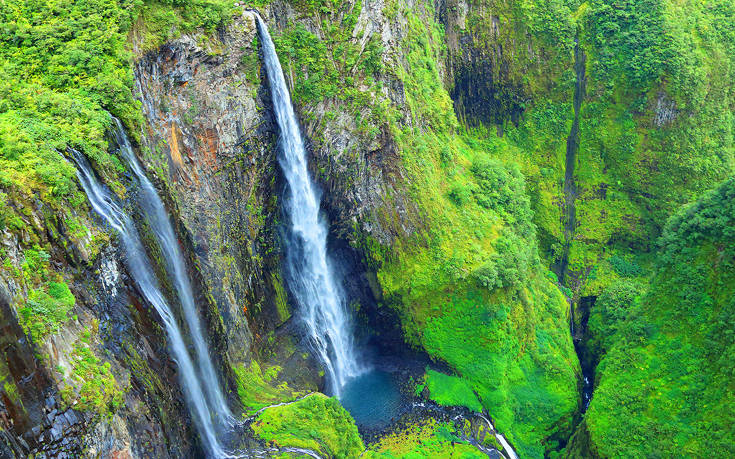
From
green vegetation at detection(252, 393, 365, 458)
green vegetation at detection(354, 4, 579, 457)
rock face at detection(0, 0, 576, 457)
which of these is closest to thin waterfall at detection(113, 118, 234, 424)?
rock face at detection(0, 0, 576, 457)

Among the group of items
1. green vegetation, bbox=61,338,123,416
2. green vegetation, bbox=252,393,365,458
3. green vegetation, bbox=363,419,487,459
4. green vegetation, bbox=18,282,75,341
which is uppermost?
green vegetation, bbox=18,282,75,341

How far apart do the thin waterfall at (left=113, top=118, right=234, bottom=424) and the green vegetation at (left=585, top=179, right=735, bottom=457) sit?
12460 mm

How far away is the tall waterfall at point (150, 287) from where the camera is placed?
10055 millimetres

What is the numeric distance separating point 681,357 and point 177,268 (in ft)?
52.6

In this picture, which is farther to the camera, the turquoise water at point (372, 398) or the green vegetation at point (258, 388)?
the turquoise water at point (372, 398)

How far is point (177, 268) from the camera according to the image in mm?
12258

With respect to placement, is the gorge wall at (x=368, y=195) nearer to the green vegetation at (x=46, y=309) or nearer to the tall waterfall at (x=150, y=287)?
the green vegetation at (x=46, y=309)

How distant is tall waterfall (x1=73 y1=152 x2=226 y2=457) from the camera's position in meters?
10.1

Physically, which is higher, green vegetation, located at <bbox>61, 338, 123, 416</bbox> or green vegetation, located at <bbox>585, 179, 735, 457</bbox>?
green vegetation, located at <bbox>61, 338, 123, 416</bbox>

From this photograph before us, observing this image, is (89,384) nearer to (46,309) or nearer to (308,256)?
(46,309)

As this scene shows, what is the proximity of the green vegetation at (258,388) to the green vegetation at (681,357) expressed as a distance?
10.6m

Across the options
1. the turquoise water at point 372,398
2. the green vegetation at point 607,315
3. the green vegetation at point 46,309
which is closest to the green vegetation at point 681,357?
the green vegetation at point 607,315

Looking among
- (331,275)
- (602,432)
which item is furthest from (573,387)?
(331,275)

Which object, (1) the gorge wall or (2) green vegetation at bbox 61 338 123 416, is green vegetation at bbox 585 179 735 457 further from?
(2) green vegetation at bbox 61 338 123 416
